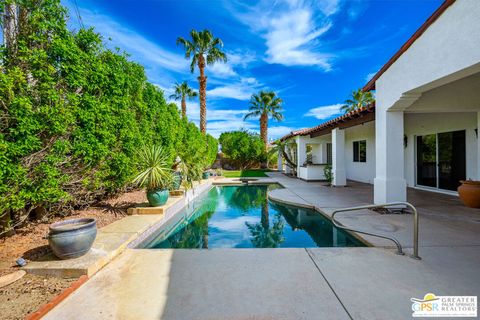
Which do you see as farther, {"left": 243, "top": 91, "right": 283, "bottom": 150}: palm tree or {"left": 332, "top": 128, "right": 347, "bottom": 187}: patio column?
{"left": 243, "top": 91, "right": 283, "bottom": 150}: palm tree

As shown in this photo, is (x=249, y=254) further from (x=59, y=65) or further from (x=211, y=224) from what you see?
(x=59, y=65)

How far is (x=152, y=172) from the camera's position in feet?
24.0

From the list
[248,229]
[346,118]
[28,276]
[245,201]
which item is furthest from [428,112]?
[28,276]

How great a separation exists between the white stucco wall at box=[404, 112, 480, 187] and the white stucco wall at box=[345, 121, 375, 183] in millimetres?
1844

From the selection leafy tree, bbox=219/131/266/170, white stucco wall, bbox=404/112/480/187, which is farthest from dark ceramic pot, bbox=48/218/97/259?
leafy tree, bbox=219/131/266/170

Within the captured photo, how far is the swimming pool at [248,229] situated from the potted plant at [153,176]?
94 centimetres

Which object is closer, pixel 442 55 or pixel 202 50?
pixel 442 55

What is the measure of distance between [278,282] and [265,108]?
29131 millimetres

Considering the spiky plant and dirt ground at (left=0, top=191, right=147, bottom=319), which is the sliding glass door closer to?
the spiky plant

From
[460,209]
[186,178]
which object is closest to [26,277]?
[186,178]

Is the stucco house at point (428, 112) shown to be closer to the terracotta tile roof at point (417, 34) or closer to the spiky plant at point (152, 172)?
the terracotta tile roof at point (417, 34)

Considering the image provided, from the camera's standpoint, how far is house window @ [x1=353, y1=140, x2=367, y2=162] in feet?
49.0

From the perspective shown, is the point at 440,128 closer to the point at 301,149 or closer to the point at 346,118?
the point at 346,118

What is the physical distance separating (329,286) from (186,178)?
8460 millimetres
